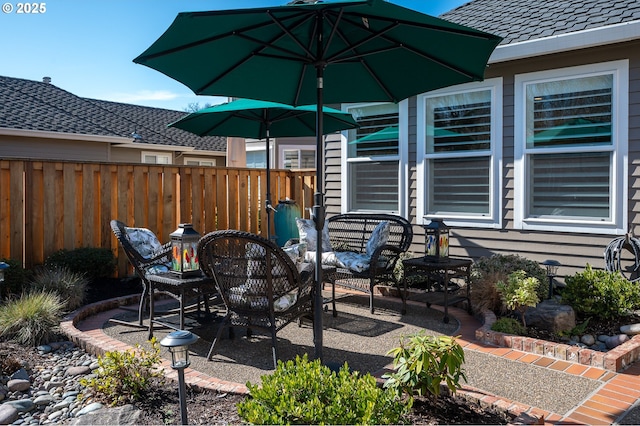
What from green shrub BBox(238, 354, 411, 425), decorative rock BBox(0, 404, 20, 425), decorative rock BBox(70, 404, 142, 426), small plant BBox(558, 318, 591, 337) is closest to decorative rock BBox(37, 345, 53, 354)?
decorative rock BBox(0, 404, 20, 425)

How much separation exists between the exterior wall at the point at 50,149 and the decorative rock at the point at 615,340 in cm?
1060

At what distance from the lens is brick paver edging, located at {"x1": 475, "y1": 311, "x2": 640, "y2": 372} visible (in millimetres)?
3367

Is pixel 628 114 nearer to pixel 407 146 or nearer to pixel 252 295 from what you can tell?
pixel 407 146

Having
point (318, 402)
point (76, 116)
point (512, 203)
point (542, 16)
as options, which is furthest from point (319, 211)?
point (76, 116)

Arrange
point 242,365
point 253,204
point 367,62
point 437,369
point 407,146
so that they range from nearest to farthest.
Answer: point 437,369, point 242,365, point 367,62, point 407,146, point 253,204

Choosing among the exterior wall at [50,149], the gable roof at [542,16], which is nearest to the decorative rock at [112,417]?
the gable roof at [542,16]

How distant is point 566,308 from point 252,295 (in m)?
2.69

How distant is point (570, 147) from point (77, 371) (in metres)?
5.25

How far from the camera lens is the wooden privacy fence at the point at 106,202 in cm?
555

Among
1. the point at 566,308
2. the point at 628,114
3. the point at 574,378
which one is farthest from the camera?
the point at 628,114

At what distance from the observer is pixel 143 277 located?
175 inches

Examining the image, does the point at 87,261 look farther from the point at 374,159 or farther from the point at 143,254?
the point at 374,159

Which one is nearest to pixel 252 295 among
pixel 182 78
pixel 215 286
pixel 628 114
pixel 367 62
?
pixel 215 286

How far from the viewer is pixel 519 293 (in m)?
4.06
